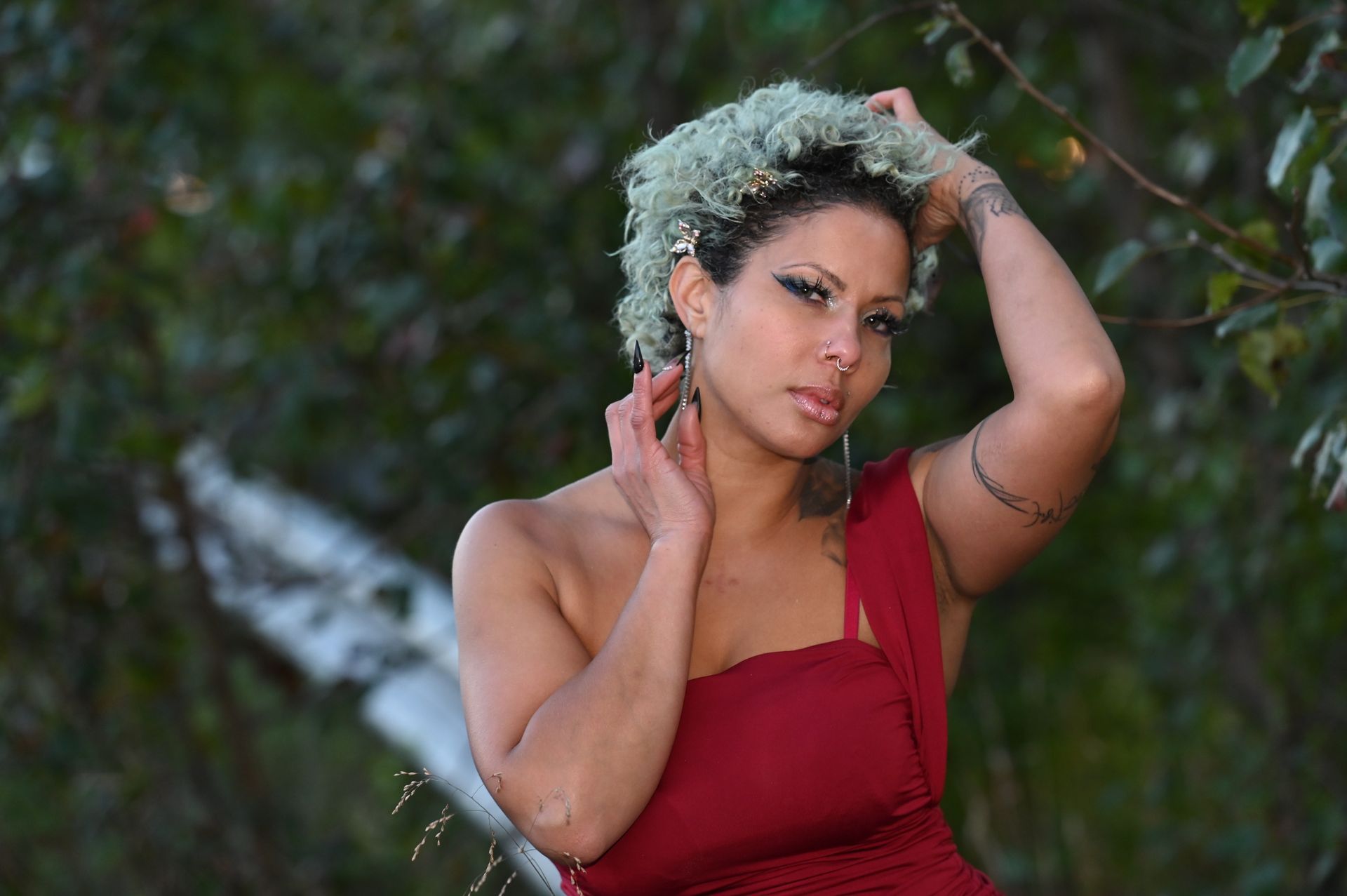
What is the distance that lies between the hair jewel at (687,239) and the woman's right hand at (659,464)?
0.53ft

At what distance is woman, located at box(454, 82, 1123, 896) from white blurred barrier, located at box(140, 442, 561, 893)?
171 centimetres

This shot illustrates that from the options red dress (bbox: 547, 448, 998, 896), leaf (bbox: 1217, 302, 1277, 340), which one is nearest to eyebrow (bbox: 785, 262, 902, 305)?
red dress (bbox: 547, 448, 998, 896)

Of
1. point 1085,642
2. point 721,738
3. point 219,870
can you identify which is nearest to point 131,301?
point 219,870

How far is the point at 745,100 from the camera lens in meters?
2.00

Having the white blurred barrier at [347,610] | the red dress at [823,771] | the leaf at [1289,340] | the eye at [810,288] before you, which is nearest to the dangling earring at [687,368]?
the eye at [810,288]

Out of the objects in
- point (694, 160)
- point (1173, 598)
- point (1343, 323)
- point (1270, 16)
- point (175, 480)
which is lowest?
point (1173, 598)

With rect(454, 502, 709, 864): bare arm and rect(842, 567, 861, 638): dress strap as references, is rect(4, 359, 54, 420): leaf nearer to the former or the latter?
rect(454, 502, 709, 864): bare arm

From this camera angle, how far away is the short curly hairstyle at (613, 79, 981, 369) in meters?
1.88

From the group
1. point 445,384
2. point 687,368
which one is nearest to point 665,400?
point 687,368

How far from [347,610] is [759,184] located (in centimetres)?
283

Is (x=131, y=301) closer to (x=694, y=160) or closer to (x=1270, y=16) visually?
(x=694, y=160)

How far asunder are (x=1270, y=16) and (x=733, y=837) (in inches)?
109

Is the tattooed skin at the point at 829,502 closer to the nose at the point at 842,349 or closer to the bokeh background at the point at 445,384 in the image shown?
the nose at the point at 842,349

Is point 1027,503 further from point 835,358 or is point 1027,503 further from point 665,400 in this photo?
point 665,400
